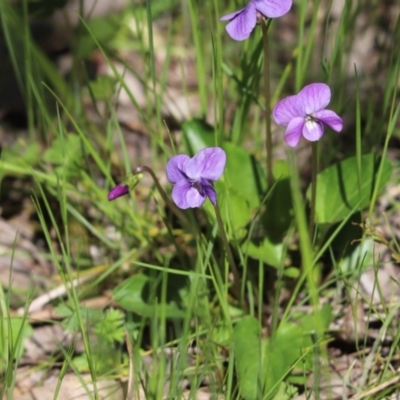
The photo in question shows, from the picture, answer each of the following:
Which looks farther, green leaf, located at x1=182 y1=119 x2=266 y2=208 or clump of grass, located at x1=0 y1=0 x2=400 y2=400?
green leaf, located at x1=182 y1=119 x2=266 y2=208

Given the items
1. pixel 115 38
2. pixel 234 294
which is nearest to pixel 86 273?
pixel 234 294

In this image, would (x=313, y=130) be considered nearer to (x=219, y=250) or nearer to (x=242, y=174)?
(x=242, y=174)

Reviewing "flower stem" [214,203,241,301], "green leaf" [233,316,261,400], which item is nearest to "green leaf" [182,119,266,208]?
"flower stem" [214,203,241,301]

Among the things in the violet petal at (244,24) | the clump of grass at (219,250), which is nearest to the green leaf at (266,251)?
the clump of grass at (219,250)

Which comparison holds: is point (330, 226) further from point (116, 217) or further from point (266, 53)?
point (116, 217)

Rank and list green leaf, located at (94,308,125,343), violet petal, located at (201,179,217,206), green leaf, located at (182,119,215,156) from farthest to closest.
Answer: green leaf, located at (182,119,215,156), green leaf, located at (94,308,125,343), violet petal, located at (201,179,217,206)

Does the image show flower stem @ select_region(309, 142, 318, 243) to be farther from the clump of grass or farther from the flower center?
the flower center

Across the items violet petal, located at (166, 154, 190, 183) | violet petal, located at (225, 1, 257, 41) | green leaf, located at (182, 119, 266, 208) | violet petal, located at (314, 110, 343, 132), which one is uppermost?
violet petal, located at (225, 1, 257, 41)

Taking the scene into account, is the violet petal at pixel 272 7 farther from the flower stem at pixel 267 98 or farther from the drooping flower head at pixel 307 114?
the drooping flower head at pixel 307 114
